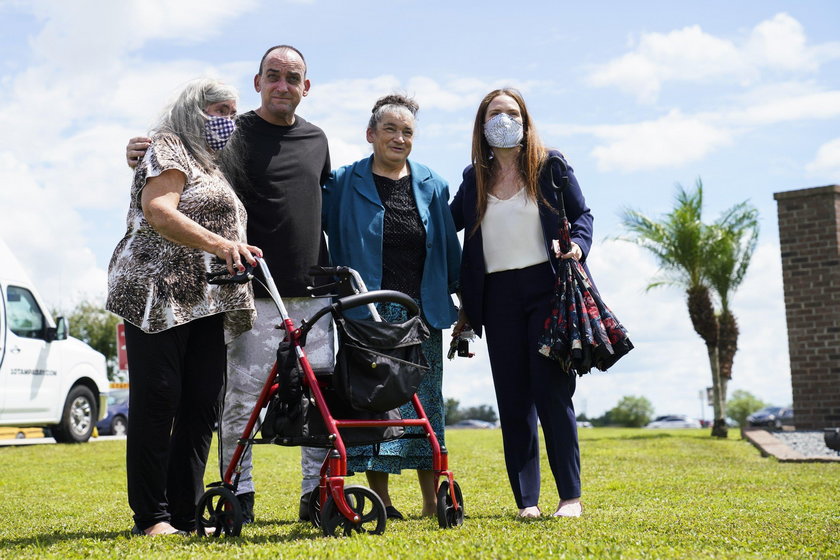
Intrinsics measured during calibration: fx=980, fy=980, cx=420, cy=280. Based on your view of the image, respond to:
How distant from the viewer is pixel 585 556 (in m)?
3.51

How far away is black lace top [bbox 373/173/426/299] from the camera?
5.32 m

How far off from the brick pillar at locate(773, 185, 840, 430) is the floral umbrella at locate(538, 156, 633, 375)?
39.4 ft

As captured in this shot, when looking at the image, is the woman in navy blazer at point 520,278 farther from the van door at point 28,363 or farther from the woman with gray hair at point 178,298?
the van door at point 28,363

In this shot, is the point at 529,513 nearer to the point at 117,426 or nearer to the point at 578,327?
the point at 578,327

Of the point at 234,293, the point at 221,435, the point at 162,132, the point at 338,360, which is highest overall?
the point at 162,132

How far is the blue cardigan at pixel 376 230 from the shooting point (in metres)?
5.25

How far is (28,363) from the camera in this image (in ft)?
43.5

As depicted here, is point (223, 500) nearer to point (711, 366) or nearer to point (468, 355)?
point (468, 355)

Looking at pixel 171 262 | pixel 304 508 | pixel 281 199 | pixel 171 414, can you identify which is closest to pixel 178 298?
pixel 171 262

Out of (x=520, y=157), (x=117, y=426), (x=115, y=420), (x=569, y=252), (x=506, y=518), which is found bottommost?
(x=506, y=518)

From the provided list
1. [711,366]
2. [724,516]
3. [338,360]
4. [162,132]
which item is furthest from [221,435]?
[711,366]

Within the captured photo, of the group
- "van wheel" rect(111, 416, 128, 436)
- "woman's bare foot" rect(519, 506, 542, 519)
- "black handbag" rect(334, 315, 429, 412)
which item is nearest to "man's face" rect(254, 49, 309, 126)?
"black handbag" rect(334, 315, 429, 412)

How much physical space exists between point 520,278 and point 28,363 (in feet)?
33.1

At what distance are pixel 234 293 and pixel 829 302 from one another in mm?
13620
